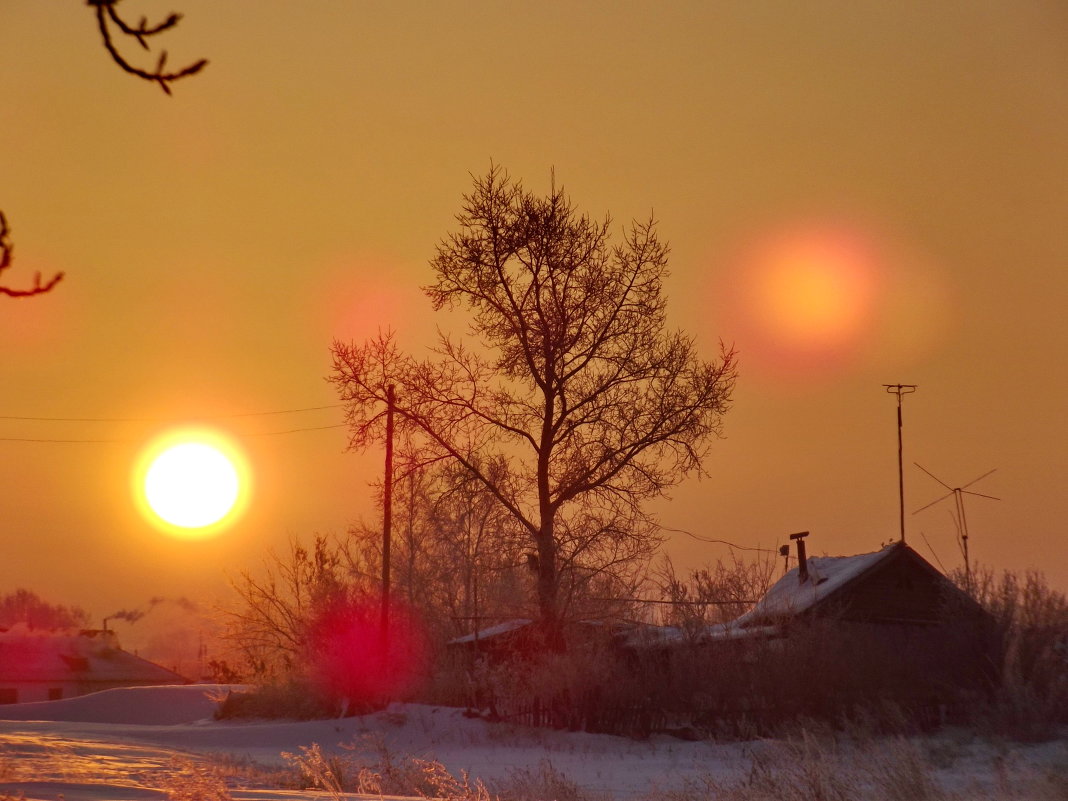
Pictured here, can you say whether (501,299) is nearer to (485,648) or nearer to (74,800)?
(485,648)

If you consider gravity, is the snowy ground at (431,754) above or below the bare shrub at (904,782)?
below

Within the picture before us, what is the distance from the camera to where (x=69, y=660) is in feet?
254

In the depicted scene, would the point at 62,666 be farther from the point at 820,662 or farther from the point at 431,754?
the point at 820,662

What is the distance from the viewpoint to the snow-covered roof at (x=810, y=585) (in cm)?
3206

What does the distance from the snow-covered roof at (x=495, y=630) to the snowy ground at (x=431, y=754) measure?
13.0 ft

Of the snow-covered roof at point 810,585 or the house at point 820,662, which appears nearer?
the house at point 820,662

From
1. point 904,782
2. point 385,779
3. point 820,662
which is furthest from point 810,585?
point 385,779

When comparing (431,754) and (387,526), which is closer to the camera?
(431,754)

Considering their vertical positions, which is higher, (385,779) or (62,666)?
(385,779)

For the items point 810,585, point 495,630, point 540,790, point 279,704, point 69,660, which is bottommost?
point 69,660

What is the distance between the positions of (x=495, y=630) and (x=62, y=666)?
51.4 metres

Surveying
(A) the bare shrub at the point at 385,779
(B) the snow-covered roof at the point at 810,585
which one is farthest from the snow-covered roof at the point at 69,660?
(A) the bare shrub at the point at 385,779

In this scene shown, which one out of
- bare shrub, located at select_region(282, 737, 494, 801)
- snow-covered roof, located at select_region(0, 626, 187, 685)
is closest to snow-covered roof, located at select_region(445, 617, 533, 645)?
bare shrub, located at select_region(282, 737, 494, 801)

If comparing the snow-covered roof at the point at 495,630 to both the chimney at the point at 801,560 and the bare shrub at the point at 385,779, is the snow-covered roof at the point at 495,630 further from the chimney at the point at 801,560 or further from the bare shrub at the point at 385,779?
the bare shrub at the point at 385,779
